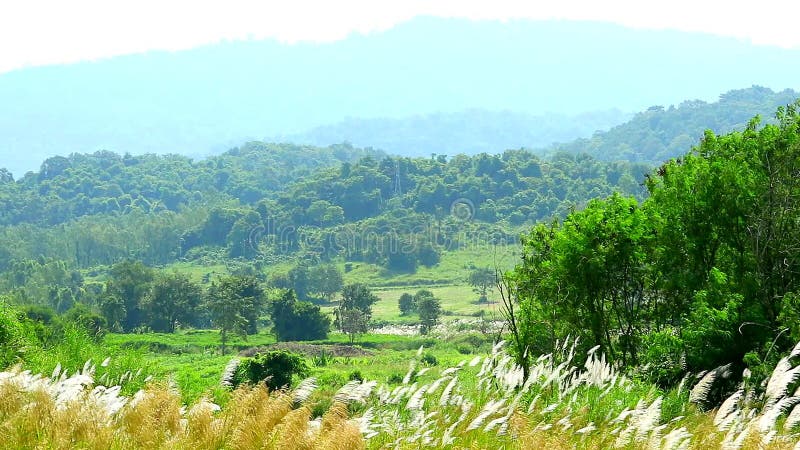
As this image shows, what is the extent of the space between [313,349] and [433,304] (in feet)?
56.1

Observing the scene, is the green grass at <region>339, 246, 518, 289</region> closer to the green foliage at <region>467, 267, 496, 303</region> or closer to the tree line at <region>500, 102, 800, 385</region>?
the green foliage at <region>467, 267, 496, 303</region>

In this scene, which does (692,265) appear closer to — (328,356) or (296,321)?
(328,356)

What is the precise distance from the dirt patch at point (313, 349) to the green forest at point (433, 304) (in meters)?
0.43

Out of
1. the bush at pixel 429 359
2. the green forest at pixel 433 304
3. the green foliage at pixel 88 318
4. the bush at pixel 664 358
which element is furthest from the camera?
the green foliage at pixel 88 318

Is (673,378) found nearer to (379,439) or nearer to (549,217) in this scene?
(379,439)

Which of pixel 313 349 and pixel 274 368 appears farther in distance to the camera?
pixel 313 349

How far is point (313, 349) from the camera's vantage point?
6606 cm

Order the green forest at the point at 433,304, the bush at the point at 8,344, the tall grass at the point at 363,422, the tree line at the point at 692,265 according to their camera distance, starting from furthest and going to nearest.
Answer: the bush at the point at 8,344 → the tree line at the point at 692,265 → the green forest at the point at 433,304 → the tall grass at the point at 363,422

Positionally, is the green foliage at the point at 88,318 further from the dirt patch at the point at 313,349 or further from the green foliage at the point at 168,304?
the dirt patch at the point at 313,349

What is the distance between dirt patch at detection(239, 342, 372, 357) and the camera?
214ft

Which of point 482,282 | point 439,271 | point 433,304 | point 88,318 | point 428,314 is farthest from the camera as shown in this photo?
point 439,271

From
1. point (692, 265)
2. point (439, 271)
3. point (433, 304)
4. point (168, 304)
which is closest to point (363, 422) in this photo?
point (692, 265)

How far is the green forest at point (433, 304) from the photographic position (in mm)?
7953

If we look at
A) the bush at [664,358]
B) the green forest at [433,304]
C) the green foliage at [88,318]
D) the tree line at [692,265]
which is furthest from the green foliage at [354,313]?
the bush at [664,358]
